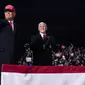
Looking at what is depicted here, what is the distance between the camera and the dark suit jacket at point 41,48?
215 inches

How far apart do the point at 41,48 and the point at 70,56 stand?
3462mm

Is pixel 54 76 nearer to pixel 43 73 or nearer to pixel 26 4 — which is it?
pixel 43 73

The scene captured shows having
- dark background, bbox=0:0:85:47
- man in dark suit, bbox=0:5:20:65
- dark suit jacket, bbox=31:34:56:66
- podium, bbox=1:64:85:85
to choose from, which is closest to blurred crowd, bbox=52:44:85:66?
dark background, bbox=0:0:85:47

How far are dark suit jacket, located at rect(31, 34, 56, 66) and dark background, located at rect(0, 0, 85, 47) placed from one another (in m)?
3.23

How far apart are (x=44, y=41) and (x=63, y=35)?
3.63m

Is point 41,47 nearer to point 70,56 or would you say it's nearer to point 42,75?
point 42,75

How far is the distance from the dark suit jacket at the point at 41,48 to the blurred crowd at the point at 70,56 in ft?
10.1

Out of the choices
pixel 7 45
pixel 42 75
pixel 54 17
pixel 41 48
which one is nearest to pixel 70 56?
pixel 54 17

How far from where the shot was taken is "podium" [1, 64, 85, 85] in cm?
353

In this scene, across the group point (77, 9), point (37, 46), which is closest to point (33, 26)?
point (77, 9)

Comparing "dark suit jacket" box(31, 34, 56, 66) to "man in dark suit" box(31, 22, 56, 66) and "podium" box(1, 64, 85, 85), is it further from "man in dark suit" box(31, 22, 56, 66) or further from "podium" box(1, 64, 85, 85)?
"podium" box(1, 64, 85, 85)

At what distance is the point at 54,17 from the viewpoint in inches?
353

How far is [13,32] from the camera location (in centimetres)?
488

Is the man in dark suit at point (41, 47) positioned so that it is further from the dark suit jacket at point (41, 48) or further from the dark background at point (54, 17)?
the dark background at point (54, 17)
